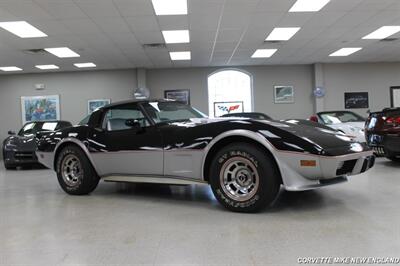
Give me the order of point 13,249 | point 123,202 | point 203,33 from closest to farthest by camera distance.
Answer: point 13,249 < point 123,202 < point 203,33

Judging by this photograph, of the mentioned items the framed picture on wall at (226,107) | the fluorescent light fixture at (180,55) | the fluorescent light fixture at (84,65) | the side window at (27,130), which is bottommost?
the side window at (27,130)

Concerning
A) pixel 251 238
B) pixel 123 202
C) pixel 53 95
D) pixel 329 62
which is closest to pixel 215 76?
pixel 329 62

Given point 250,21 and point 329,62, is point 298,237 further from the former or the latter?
point 329,62

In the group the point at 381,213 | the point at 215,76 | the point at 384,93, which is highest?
the point at 215,76

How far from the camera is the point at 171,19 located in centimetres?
791

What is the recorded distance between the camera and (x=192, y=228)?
9.66 feet

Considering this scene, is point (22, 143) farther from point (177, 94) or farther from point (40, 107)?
point (177, 94)

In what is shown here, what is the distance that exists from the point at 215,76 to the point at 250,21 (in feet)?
22.1

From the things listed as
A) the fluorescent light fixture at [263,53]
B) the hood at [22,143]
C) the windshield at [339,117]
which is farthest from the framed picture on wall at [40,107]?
the windshield at [339,117]

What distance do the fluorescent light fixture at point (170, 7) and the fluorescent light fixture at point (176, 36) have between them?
1.43m

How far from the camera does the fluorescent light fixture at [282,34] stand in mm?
9094

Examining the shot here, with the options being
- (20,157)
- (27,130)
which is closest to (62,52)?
(27,130)

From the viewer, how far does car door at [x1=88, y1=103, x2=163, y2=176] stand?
155 inches

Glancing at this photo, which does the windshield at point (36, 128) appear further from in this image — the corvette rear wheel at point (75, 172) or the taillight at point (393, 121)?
the taillight at point (393, 121)
